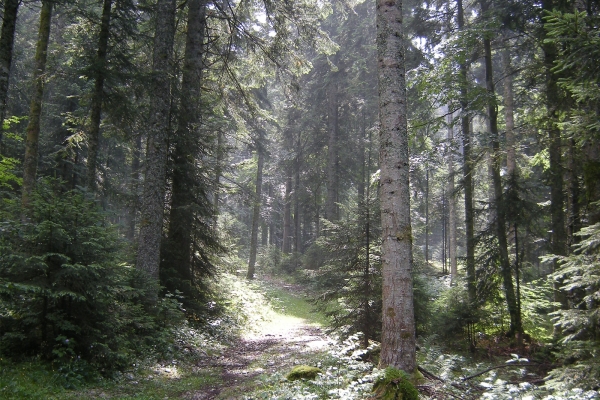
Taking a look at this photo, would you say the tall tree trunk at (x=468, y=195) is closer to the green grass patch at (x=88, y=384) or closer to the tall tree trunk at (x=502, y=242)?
the tall tree trunk at (x=502, y=242)

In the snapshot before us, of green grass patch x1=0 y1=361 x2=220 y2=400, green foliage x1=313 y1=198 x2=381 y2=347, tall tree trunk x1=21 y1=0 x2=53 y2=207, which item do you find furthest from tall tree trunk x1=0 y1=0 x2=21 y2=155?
green foliage x1=313 y1=198 x2=381 y2=347

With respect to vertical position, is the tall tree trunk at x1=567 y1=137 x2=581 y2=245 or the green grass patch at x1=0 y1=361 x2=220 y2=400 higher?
the tall tree trunk at x1=567 y1=137 x2=581 y2=245

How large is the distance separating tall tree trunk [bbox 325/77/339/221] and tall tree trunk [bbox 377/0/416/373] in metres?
17.9

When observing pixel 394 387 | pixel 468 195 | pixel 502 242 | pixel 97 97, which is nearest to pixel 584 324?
pixel 394 387

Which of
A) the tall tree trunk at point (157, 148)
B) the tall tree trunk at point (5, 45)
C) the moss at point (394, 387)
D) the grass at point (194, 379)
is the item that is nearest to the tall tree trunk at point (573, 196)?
the grass at point (194, 379)

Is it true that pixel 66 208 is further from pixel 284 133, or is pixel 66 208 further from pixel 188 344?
pixel 284 133

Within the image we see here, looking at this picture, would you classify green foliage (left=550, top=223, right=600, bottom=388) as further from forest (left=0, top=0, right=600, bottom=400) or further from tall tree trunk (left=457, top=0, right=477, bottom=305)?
tall tree trunk (left=457, top=0, right=477, bottom=305)

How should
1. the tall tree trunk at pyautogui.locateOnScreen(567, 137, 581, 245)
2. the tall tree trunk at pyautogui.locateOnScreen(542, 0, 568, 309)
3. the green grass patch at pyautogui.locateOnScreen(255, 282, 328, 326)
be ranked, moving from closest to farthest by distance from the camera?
the tall tree trunk at pyautogui.locateOnScreen(567, 137, 581, 245)
the tall tree trunk at pyautogui.locateOnScreen(542, 0, 568, 309)
the green grass patch at pyautogui.locateOnScreen(255, 282, 328, 326)

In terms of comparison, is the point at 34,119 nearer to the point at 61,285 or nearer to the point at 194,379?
the point at 61,285

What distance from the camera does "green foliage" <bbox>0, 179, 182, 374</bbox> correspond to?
5848 mm

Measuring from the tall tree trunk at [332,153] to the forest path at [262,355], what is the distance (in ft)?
32.0

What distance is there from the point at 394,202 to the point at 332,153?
2011 cm

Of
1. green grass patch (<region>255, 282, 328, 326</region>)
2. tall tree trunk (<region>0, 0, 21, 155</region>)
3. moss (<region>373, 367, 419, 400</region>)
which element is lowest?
green grass patch (<region>255, 282, 328, 326</region>)

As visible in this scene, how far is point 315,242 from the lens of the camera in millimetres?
11898
